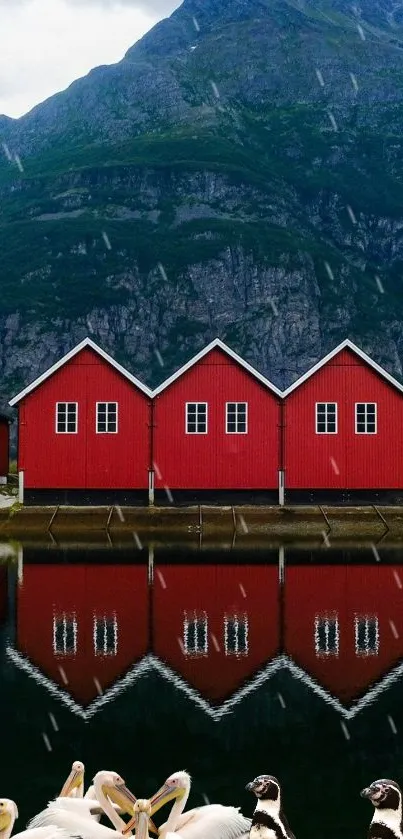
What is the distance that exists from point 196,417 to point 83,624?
2327 centimetres

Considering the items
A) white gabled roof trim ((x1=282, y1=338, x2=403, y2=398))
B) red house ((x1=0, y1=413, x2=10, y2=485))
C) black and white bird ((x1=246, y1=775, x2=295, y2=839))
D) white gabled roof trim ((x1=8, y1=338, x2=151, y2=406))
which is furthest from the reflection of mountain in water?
red house ((x1=0, y1=413, x2=10, y2=485))

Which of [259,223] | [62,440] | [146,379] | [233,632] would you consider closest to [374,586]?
[233,632]

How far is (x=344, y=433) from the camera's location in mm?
42594

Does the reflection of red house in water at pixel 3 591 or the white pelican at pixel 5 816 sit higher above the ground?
the white pelican at pixel 5 816

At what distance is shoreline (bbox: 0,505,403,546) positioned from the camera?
37.0 m

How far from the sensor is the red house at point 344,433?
4228 centimetres

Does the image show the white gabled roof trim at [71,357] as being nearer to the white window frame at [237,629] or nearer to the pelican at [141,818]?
the white window frame at [237,629]

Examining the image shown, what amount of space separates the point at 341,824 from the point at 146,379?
138330mm

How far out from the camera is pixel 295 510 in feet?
128

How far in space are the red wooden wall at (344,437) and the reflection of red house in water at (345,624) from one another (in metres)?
14.5

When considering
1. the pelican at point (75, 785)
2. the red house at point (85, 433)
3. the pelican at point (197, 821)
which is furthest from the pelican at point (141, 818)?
the red house at point (85, 433)

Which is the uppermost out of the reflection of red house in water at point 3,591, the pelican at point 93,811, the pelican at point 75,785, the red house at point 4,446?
the red house at point 4,446

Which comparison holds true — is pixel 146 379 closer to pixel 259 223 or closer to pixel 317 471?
pixel 259 223

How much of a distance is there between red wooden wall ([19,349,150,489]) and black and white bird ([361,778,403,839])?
3506 cm
